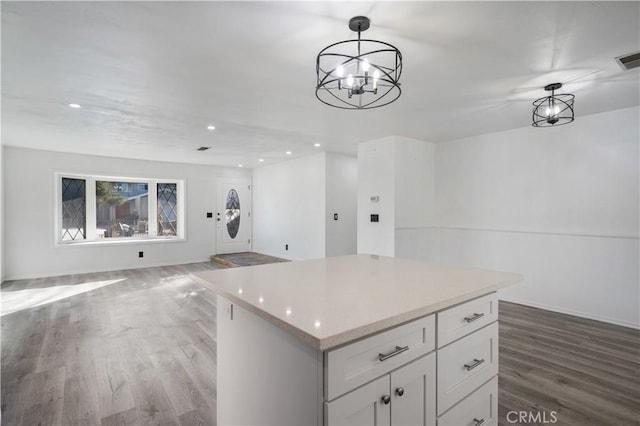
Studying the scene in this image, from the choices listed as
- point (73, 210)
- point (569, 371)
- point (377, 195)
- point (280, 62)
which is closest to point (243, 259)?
point (73, 210)

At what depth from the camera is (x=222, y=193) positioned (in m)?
7.82

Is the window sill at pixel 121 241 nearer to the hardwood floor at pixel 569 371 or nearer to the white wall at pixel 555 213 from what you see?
the white wall at pixel 555 213

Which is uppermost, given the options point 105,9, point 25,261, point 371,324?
point 105,9

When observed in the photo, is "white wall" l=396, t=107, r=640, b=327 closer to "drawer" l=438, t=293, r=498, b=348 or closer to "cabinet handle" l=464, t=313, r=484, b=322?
"drawer" l=438, t=293, r=498, b=348

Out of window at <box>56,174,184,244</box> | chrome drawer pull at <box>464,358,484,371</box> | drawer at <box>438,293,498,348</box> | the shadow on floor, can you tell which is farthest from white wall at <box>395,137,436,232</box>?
window at <box>56,174,184,244</box>

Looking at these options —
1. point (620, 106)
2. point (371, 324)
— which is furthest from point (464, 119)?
point (371, 324)

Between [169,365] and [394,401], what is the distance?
2.12 metres

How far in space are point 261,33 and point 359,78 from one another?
2.31 ft

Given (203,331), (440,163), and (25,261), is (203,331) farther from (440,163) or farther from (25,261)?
(25,261)

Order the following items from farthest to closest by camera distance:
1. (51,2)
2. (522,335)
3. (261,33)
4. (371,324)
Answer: (522,335), (261,33), (51,2), (371,324)

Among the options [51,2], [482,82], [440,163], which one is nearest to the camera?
[51,2]

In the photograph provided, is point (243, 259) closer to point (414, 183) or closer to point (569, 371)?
point (414, 183)

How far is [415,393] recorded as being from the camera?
1198 millimetres

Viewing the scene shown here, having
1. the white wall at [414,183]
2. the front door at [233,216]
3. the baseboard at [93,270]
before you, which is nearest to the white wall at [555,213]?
the white wall at [414,183]
